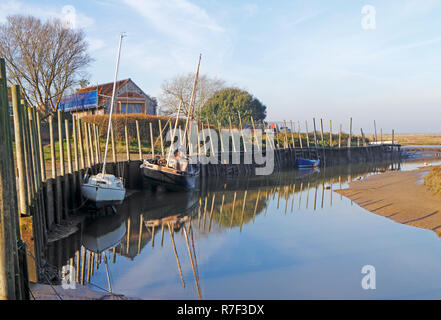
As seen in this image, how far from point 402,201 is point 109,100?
115 ft

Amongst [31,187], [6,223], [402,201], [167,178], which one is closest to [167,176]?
[167,178]

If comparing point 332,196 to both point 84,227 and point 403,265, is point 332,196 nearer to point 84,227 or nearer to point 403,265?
point 403,265

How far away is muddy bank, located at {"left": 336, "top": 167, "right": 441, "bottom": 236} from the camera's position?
53.9ft

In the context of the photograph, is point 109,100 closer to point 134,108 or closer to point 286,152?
point 134,108

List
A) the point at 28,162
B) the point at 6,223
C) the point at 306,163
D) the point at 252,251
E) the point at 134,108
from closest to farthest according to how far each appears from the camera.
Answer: the point at 6,223 < the point at 28,162 < the point at 252,251 < the point at 306,163 < the point at 134,108

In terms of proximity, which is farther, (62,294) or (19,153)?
(19,153)

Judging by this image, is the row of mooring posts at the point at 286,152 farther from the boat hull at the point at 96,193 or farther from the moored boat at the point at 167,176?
the boat hull at the point at 96,193

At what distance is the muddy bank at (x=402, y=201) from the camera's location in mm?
16438

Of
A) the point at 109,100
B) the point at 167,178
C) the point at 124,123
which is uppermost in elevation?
the point at 109,100

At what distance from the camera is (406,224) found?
1609cm

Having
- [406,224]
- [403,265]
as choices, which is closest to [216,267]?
[403,265]

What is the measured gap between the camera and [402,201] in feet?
66.9

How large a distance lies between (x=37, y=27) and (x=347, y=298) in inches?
1495

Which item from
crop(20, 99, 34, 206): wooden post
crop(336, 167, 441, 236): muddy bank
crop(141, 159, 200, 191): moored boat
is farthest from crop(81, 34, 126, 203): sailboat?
crop(336, 167, 441, 236): muddy bank
